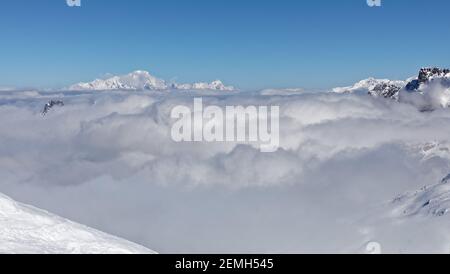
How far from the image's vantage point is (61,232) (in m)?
30.2

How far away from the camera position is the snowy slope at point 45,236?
2691cm

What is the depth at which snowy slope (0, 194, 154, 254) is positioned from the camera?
1059 inches

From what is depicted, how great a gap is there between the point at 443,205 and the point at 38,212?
156 metres

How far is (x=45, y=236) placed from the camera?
95.5 feet
